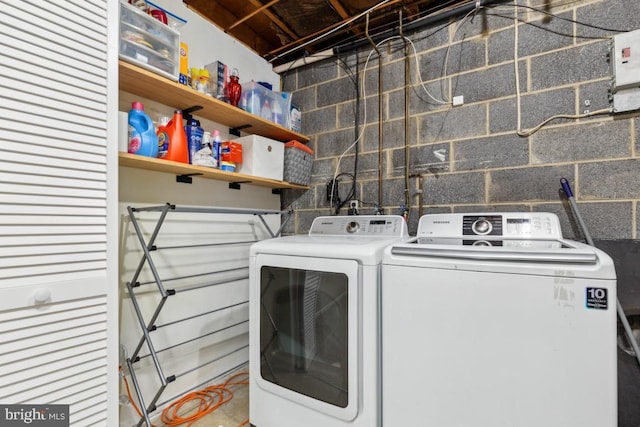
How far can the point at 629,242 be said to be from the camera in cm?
149

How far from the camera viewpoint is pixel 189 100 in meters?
1.75

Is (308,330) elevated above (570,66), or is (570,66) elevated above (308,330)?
(570,66)

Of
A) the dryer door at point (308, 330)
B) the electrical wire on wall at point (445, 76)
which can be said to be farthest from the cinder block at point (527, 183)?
the dryer door at point (308, 330)

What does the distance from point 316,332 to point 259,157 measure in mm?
1210

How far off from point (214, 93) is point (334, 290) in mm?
1414

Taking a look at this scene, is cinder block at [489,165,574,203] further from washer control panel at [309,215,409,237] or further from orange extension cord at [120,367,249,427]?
orange extension cord at [120,367,249,427]

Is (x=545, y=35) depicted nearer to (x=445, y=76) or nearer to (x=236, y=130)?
(x=445, y=76)

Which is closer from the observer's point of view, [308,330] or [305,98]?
[308,330]

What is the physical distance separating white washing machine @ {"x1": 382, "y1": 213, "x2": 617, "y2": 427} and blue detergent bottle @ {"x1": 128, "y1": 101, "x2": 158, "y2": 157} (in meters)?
1.28

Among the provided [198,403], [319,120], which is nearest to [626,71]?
[319,120]

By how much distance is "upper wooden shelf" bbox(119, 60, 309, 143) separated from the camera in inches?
57.6

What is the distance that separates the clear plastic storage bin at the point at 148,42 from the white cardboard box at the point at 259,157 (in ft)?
1.94

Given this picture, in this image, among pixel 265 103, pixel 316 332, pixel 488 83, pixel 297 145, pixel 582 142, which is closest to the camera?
pixel 316 332

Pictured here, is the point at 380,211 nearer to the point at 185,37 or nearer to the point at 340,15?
the point at 340,15
